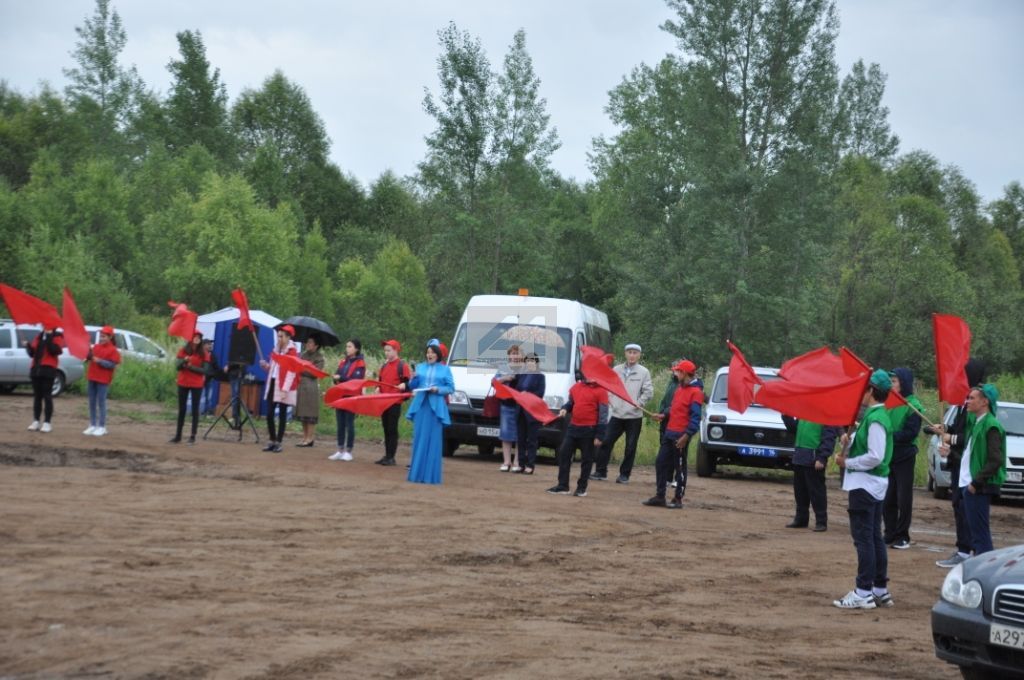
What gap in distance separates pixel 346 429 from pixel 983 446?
11.3 metres

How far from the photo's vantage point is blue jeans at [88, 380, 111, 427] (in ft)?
67.3

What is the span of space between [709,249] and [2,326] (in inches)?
744

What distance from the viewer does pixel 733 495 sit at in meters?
19.3

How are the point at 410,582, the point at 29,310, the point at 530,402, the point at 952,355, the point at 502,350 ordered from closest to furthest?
the point at 410,582 → the point at 952,355 → the point at 530,402 → the point at 29,310 → the point at 502,350

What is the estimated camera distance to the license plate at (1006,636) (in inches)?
273

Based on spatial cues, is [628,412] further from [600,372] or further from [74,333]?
[74,333]

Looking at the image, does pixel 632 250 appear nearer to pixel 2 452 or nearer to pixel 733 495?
pixel 733 495

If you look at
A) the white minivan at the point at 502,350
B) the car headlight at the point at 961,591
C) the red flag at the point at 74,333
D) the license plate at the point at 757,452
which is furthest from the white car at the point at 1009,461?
the red flag at the point at 74,333

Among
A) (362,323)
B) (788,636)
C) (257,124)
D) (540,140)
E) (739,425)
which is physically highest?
(257,124)

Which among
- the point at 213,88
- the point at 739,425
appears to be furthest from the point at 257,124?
the point at 739,425

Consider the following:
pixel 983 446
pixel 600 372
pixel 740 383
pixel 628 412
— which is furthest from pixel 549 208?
pixel 983 446

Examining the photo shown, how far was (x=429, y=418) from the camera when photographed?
1714cm

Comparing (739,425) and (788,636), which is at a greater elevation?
(739,425)

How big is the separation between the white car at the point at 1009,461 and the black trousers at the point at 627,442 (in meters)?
4.56
